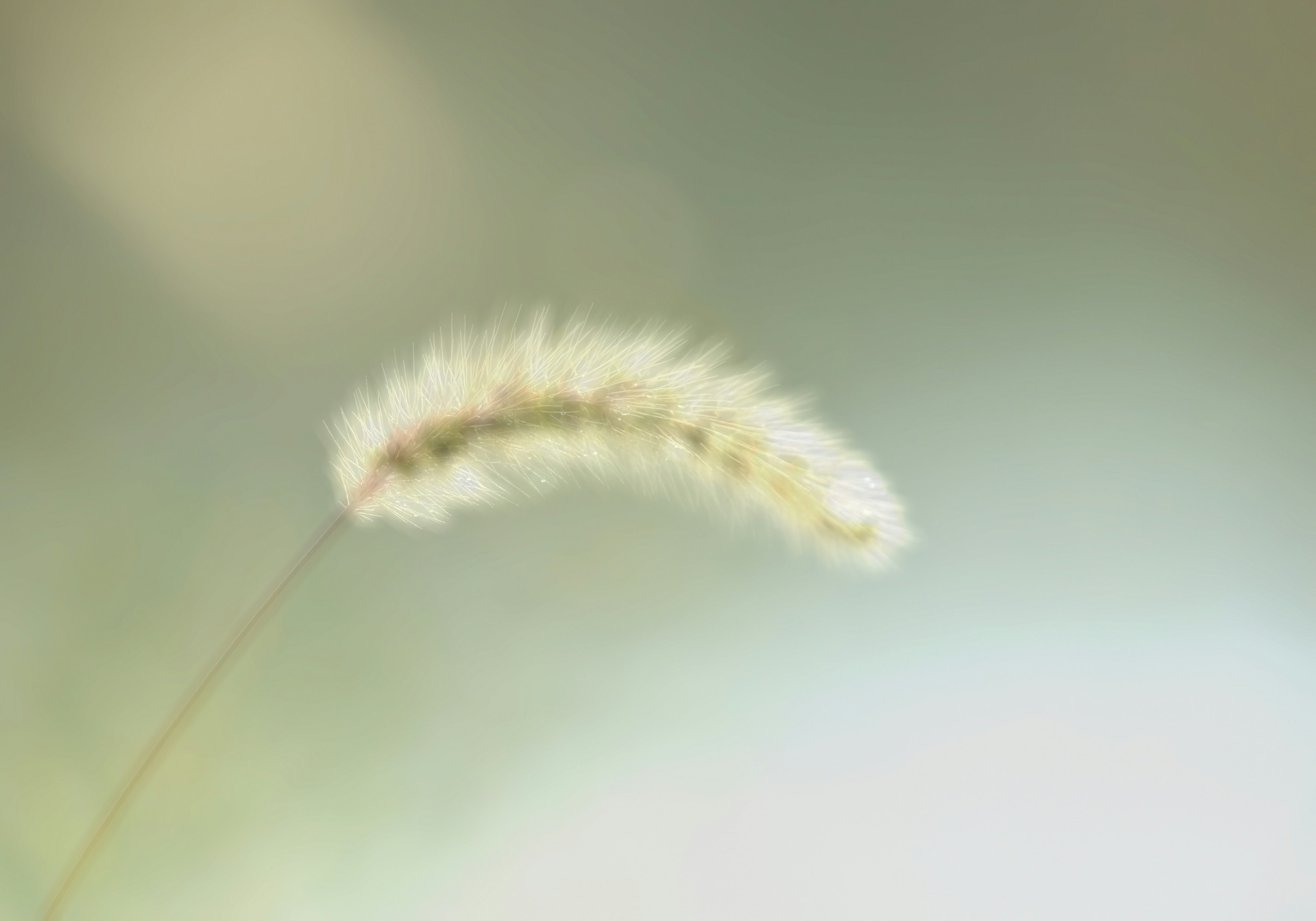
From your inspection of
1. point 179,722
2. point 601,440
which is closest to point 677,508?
point 601,440

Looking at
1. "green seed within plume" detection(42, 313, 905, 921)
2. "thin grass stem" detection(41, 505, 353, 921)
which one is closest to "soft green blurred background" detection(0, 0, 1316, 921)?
"thin grass stem" detection(41, 505, 353, 921)

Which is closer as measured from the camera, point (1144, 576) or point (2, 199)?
point (2, 199)

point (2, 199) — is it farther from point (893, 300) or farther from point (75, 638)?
point (893, 300)

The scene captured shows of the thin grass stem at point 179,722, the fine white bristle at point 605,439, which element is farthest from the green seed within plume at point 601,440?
the thin grass stem at point 179,722

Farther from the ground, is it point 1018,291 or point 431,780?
point 1018,291

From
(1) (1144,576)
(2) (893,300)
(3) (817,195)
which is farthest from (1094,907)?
(3) (817,195)

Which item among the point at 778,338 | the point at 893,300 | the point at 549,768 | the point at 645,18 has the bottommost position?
the point at 549,768

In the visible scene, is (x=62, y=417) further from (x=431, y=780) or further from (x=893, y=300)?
(x=893, y=300)
